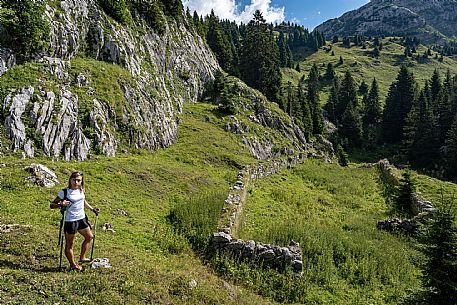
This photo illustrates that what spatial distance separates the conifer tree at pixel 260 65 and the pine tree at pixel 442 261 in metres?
65.6

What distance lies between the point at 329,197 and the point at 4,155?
24.8 metres

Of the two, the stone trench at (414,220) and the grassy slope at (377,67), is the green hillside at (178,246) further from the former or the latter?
the grassy slope at (377,67)

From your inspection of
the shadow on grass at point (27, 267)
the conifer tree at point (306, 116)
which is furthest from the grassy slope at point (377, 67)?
the shadow on grass at point (27, 267)

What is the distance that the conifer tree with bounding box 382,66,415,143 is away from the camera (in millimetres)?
95000

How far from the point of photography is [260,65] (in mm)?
73312

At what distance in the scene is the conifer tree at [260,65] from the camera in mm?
73062

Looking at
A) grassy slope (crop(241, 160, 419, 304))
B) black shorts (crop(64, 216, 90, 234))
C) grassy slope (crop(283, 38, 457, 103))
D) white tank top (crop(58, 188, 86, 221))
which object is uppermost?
grassy slope (crop(283, 38, 457, 103))

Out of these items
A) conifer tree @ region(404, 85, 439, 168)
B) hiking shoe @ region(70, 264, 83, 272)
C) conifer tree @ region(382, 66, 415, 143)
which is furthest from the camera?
conifer tree @ region(382, 66, 415, 143)

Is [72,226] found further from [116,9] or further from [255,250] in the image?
[116,9]

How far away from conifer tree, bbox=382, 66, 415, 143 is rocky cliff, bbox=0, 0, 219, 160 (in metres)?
73.6

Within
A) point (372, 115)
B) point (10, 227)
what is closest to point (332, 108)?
point (372, 115)

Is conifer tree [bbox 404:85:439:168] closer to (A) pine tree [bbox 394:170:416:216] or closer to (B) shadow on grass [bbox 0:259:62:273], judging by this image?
(A) pine tree [bbox 394:170:416:216]

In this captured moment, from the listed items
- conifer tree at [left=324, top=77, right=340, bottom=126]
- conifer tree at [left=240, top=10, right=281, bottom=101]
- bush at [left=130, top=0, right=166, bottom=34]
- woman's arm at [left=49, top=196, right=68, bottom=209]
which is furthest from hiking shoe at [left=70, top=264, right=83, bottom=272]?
conifer tree at [left=324, top=77, right=340, bottom=126]

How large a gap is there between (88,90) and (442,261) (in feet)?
89.2
